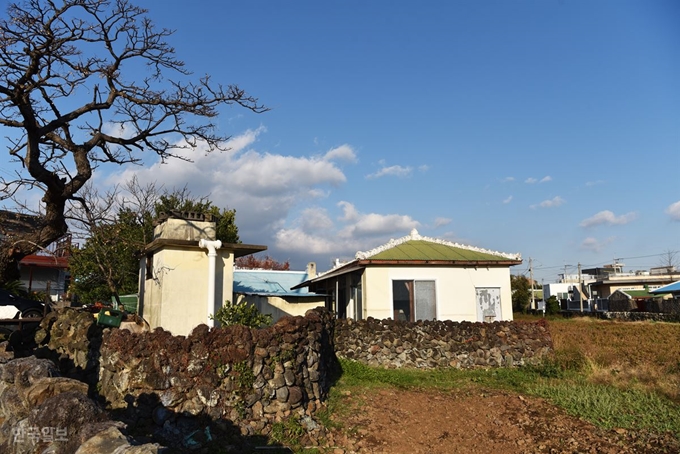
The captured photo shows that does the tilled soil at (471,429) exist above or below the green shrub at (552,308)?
below

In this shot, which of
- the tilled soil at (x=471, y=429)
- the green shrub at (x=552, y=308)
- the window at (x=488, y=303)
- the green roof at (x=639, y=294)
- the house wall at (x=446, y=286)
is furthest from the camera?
the green roof at (x=639, y=294)

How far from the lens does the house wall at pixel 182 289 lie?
12.4 m

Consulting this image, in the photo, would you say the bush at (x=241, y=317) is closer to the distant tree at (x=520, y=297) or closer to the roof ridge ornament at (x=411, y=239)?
the roof ridge ornament at (x=411, y=239)

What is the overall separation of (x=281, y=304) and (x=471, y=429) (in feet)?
A: 38.5

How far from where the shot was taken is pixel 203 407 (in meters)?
8.45

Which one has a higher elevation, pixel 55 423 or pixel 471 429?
pixel 55 423

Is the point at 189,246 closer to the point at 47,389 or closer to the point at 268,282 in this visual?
the point at 47,389

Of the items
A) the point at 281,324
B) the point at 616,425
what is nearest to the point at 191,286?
the point at 281,324

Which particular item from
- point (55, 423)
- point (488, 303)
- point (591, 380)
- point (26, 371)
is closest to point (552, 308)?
point (488, 303)

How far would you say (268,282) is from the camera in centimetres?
2295

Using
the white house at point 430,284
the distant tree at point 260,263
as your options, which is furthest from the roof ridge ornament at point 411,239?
the distant tree at point 260,263

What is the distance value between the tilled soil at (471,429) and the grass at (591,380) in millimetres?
400

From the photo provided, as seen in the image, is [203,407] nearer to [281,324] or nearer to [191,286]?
[281,324]

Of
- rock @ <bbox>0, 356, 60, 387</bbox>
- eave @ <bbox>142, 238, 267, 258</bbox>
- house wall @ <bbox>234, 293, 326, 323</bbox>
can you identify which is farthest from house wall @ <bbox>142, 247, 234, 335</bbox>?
rock @ <bbox>0, 356, 60, 387</bbox>
